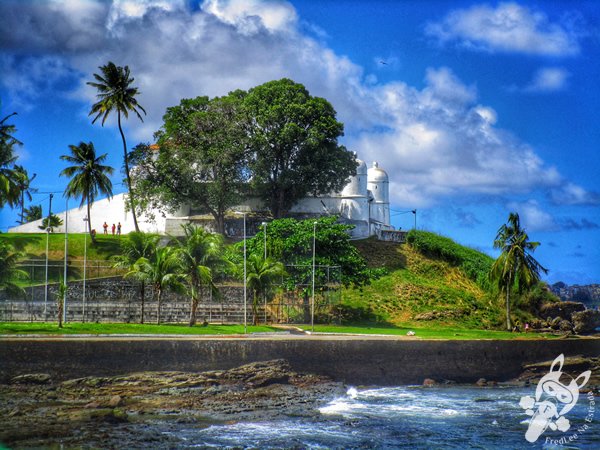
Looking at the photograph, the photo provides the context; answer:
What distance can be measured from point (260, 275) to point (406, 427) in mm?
20600

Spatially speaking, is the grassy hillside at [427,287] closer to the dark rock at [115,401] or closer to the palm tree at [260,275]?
the palm tree at [260,275]

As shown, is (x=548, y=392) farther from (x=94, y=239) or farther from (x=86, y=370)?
(x=94, y=239)

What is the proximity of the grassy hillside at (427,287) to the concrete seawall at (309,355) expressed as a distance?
14984mm

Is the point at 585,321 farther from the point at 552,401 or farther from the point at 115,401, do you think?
the point at 115,401

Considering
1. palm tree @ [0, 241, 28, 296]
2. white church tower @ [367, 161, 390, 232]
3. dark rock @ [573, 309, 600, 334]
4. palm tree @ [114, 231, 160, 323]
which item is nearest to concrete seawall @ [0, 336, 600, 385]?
palm tree @ [0, 241, 28, 296]

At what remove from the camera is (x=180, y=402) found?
1361 inches

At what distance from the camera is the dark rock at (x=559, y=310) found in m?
69.8

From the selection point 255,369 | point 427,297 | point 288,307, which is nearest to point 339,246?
point 288,307

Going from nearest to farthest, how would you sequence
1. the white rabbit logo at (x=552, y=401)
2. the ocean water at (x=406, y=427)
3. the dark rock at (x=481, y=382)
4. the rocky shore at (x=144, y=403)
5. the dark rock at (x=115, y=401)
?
the rocky shore at (x=144, y=403) < the ocean water at (x=406, y=427) < the dark rock at (x=115, y=401) < the white rabbit logo at (x=552, y=401) < the dark rock at (x=481, y=382)

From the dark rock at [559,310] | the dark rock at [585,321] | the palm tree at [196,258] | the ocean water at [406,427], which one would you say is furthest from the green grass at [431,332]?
the dark rock at [559,310]

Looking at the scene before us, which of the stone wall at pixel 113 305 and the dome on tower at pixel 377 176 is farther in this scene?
the dome on tower at pixel 377 176

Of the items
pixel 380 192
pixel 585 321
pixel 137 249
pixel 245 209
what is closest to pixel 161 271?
pixel 137 249

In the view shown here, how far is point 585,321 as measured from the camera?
225 feet

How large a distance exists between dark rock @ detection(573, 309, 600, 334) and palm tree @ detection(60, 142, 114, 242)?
130ft
